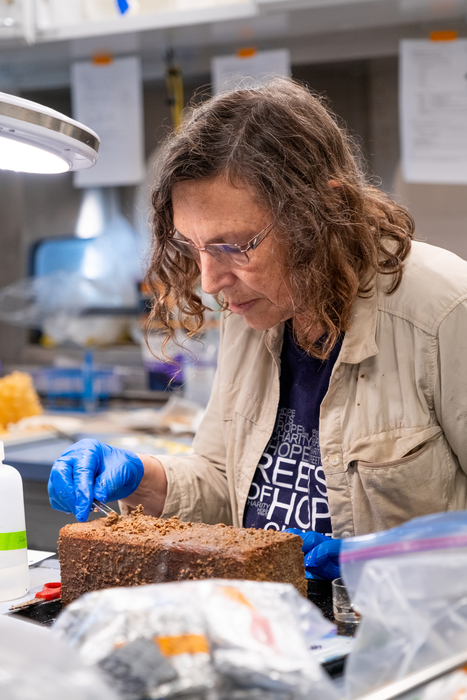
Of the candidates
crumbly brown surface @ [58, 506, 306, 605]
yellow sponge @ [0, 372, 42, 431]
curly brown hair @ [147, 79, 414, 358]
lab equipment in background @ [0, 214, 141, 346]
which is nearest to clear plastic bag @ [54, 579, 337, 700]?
crumbly brown surface @ [58, 506, 306, 605]

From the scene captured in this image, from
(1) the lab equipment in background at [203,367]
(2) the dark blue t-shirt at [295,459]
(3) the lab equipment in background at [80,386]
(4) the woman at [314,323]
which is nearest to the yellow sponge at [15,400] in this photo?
(3) the lab equipment in background at [80,386]

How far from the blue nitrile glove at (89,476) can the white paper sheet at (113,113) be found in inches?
71.3

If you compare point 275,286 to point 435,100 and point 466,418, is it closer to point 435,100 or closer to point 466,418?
point 466,418

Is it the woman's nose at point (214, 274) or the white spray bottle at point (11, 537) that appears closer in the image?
the white spray bottle at point (11, 537)

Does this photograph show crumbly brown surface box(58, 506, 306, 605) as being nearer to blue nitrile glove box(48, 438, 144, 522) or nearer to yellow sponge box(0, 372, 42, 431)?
blue nitrile glove box(48, 438, 144, 522)

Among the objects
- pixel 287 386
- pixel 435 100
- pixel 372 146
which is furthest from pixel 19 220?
pixel 287 386

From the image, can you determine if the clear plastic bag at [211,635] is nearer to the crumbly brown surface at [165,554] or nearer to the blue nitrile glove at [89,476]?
the crumbly brown surface at [165,554]

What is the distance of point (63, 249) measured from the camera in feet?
11.5

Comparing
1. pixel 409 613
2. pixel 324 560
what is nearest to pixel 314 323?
pixel 324 560

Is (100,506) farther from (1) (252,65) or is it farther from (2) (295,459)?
(1) (252,65)

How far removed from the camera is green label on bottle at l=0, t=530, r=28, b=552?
1111 millimetres

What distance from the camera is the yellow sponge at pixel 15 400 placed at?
2742 millimetres

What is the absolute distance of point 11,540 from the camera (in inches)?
44.1

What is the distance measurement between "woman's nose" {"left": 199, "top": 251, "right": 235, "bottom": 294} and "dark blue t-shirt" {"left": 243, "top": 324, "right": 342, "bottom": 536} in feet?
0.78
